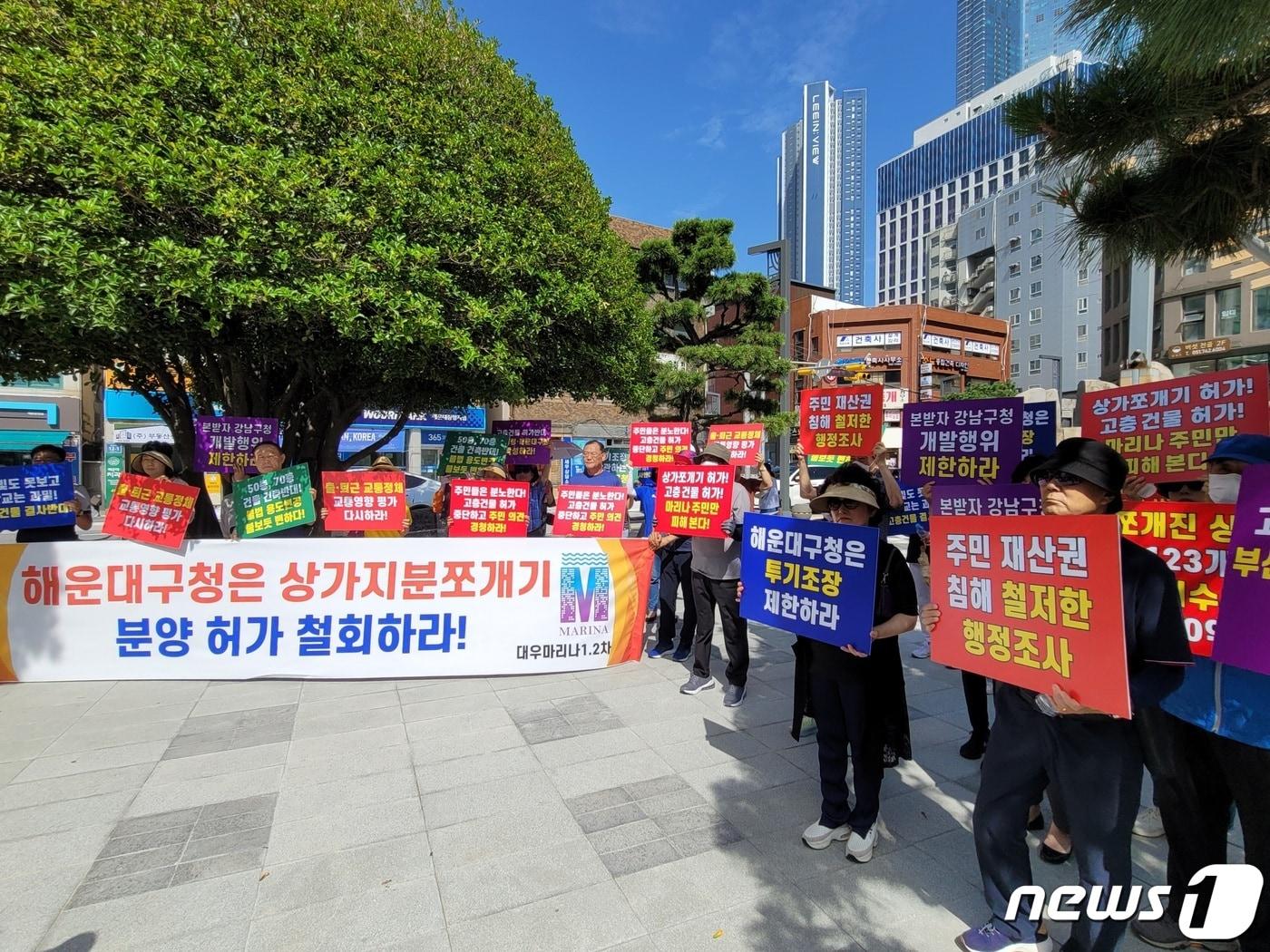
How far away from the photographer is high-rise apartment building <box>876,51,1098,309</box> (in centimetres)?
10194

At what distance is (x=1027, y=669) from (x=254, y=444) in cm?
655

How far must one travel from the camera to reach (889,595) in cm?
273

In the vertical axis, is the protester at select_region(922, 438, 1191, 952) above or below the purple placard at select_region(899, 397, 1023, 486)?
below

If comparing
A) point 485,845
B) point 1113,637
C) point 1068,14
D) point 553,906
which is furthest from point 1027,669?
point 1068,14

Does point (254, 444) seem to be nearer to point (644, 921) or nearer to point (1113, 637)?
point (644, 921)

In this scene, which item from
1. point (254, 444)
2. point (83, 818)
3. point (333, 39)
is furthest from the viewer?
point (254, 444)

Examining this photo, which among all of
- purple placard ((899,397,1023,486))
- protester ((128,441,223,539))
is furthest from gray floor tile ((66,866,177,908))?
purple placard ((899,397,1023,486))

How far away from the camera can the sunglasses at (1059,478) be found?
1983 mm

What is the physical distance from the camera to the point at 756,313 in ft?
47.0

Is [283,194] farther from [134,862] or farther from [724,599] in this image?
[724,599]

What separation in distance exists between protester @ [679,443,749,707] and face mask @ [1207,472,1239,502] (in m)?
2.56

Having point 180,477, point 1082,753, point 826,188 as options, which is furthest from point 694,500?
point 826,188

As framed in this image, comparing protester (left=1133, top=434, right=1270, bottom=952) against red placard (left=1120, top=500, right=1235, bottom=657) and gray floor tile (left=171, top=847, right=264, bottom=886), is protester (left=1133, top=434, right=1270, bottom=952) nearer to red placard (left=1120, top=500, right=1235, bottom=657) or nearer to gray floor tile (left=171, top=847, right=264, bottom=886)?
red placard (left=1120, top=500, right=1235, bottom=657)

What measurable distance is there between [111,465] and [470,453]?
1925 cm
